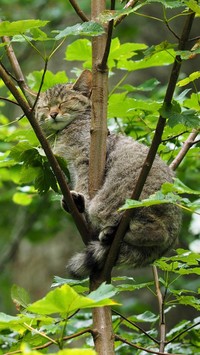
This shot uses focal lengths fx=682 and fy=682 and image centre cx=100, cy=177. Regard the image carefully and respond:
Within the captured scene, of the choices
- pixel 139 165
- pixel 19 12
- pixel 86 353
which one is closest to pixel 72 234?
pixel 19 12

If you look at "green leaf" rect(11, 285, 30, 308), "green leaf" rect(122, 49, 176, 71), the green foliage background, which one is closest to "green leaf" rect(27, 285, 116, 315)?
the green foliage background

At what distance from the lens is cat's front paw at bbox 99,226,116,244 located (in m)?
3.11

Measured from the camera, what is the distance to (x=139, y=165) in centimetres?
346

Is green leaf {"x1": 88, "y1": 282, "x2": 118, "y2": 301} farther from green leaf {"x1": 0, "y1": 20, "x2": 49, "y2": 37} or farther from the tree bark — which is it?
the tree bark

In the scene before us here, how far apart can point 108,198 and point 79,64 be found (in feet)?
13.9

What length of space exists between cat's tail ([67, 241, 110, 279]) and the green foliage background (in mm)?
115

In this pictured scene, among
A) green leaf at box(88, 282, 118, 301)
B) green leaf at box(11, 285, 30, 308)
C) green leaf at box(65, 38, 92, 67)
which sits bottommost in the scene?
green leaf at box(88, 282, 118, 301)

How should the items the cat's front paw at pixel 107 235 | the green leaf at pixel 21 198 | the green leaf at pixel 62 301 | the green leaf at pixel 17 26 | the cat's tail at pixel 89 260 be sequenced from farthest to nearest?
the green leaf at pixel 21 198, the cat's front paw at pixel 107 235, the cat's tail at pixel 89 260, the green leaf at pixel 17 26, the green leaf at pixel 62 301

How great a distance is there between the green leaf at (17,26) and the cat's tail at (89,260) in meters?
1.02

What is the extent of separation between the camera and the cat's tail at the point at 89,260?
292cm

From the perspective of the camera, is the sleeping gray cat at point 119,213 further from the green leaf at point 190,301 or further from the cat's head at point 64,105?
the green leaf at point 190,301

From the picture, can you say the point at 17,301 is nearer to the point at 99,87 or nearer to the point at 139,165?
the point at 99,87

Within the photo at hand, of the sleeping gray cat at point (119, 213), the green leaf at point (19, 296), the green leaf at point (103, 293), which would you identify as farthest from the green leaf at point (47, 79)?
the green leaf at point (103, 293)

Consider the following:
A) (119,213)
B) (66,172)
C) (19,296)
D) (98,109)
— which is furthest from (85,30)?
(119,213)
